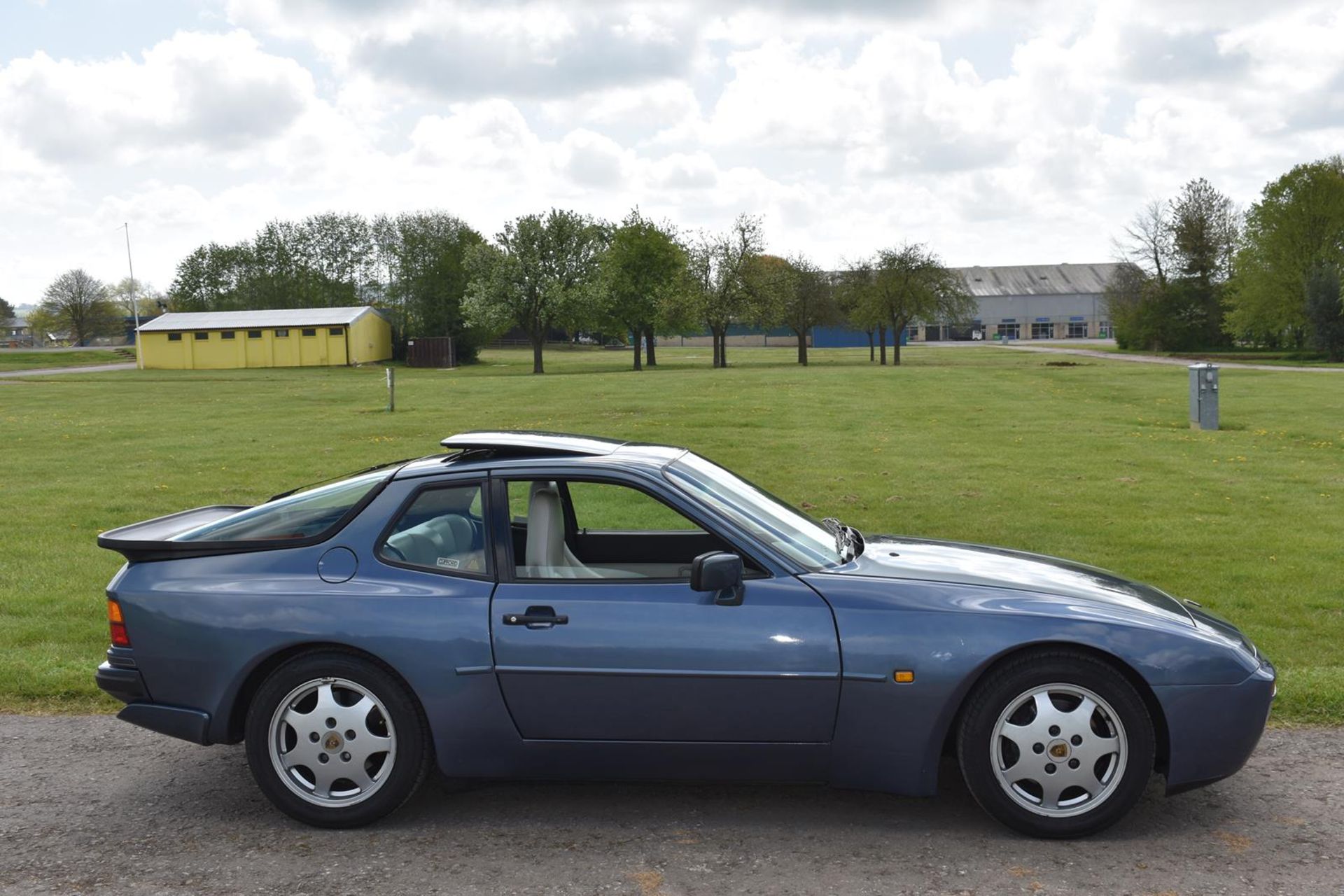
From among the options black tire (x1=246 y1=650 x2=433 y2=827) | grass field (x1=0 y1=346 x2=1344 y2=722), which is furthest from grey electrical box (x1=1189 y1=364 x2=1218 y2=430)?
black tire (x1=246 y1=650 x2=433 y2=827)

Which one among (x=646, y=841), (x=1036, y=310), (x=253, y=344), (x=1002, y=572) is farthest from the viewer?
(x=1036, y=310)

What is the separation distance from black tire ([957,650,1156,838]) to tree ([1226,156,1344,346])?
6097cm

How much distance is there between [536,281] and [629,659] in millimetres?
59374

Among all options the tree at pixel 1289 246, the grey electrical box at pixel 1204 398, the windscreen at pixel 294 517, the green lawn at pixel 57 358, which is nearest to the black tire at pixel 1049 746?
the windscreen at pixel 294 517

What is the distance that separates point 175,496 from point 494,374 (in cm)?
4330

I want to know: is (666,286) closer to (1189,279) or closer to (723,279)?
(723,279)

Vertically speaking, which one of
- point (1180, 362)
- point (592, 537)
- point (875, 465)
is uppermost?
point (592, 537)

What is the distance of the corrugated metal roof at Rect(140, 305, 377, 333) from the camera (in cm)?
6875

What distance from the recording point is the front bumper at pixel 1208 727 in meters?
4.04

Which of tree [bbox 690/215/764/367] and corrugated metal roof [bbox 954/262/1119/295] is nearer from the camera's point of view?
tree [bbox 690/215/764/367]

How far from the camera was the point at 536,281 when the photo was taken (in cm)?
6222

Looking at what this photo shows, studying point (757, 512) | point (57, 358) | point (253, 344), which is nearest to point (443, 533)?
point (757, 512)

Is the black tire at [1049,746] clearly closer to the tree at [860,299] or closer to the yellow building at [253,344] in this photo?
the tree at [860,299]

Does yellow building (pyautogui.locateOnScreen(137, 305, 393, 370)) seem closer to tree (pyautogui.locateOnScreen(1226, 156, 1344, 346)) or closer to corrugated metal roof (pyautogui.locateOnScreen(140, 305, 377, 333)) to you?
corrugated metal roof (pyautogui.locateOnScreen(140, 305, 377, 333))
